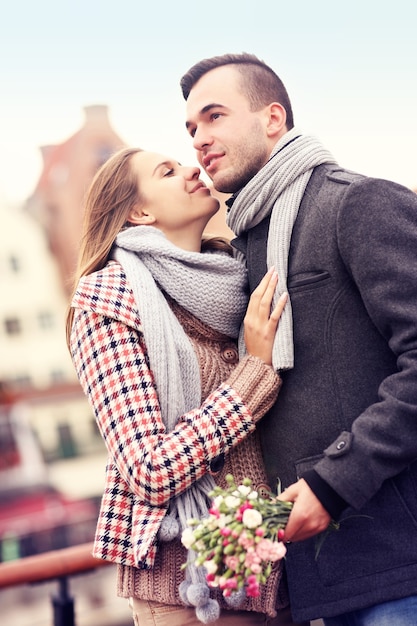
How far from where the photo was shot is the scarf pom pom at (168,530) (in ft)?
6.11

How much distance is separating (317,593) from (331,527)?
0.21 m

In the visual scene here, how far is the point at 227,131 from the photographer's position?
226 centimetres

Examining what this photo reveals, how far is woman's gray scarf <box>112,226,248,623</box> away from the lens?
A: 1903 mm

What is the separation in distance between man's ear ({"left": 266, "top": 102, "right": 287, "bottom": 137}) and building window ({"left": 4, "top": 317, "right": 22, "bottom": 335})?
1261 inches

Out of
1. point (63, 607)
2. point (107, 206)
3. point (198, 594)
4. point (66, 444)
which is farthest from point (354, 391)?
point (66, 444)

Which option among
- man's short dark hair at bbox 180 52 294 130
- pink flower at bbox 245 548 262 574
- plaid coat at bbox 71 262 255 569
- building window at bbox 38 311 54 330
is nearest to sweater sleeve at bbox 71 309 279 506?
plaid coat at bbox 71 262 255 569

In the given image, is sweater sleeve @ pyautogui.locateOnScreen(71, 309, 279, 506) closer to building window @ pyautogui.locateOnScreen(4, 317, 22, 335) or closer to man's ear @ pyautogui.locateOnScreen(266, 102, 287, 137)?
man's ear @ pyautogui.locateOnScreen(266, 102, 287, 137)

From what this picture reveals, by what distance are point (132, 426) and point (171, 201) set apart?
766 millimetres

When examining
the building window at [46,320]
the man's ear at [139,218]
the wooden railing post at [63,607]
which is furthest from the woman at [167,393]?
the building window at [46,320]

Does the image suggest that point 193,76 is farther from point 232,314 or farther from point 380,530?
point 380,530

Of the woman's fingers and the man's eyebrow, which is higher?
the man's eyebrow

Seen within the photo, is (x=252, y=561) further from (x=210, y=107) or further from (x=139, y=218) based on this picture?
(x=210, y=107)

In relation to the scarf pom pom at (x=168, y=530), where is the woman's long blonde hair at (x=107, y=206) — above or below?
above

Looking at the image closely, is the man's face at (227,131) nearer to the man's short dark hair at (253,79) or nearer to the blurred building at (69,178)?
the man's short dark hair at (253,79)
